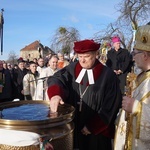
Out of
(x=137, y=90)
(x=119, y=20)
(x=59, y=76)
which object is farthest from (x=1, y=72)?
(x=119, y=20)

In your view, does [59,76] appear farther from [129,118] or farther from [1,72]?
[1,72]

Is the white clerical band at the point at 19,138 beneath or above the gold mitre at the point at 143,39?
beneath

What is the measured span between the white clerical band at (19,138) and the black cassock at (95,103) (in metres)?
1.08

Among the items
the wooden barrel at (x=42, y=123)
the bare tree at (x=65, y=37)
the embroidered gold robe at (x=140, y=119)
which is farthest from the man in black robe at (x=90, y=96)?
the bare tree at (x=65, y=37)

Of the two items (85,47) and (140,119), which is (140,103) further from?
(85,47)

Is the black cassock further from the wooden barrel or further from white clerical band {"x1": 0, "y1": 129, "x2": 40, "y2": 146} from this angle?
white clerical band {"x1": 0, "y1": 129, "x2": 40, "y2": 146}

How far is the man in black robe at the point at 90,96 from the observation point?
2.96 m

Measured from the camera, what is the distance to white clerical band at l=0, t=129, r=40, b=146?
70.1 inches

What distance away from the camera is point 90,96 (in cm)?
303

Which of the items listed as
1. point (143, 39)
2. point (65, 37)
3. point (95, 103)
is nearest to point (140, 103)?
point (143, 39)

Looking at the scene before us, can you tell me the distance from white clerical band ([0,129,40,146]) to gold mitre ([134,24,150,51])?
1203 mm

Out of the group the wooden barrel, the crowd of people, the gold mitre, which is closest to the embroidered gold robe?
the crowd of people

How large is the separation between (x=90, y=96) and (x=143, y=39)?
94cm

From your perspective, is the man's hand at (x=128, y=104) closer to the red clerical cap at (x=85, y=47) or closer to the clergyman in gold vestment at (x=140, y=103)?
the clergyman in gold vestment at (x=140, y=103)
